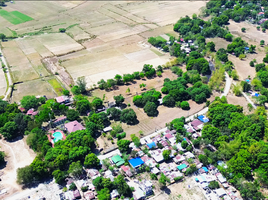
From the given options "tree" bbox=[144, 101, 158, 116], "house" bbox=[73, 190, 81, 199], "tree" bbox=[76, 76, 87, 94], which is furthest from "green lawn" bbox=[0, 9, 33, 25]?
"house" bbox=[73, 190, 81, 199]

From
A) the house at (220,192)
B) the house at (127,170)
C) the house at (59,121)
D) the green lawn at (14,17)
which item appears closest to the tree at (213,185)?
the house at (220,192)

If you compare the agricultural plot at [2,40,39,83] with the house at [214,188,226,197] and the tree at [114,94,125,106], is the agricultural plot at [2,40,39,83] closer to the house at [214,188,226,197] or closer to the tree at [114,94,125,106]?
the tree at [114,94,125,106]

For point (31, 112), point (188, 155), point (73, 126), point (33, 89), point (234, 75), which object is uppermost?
point (73, 126)

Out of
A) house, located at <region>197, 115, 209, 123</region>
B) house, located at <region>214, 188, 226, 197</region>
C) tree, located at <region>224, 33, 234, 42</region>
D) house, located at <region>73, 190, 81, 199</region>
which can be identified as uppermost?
tree, located at <region>224, 33, 234, 42</region>

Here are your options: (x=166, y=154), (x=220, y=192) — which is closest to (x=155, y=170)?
(x=166, y=154)

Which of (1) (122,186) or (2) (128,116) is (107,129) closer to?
(2) (128,116)

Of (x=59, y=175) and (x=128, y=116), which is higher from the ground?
(x=128, y=116)
